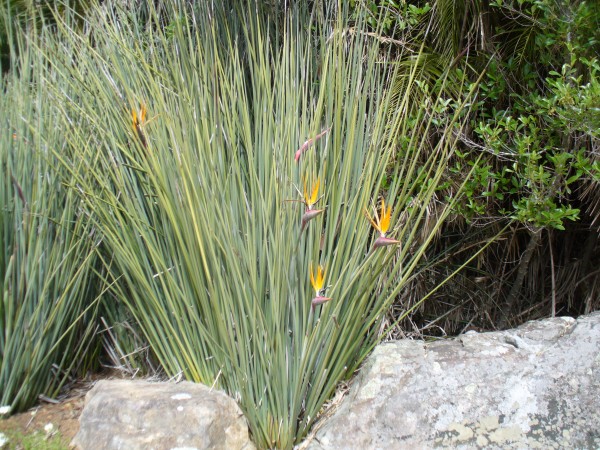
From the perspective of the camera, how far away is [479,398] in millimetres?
2273

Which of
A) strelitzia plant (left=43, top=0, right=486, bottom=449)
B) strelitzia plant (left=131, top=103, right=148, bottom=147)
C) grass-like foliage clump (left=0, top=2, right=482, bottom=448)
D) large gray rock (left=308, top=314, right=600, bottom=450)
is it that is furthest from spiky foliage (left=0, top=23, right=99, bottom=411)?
large gray rock (left=308, top=314, right=600, bottom=450)

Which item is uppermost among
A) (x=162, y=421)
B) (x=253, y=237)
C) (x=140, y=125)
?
(x=140, y=125)

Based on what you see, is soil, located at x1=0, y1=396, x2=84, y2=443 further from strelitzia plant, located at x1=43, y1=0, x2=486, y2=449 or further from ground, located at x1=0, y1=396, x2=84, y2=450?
strelitzia plant, located at x1=43, y1=0, x2=486, y2=449

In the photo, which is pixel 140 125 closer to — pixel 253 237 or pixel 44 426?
pixel 253 237

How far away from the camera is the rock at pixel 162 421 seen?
2193mm

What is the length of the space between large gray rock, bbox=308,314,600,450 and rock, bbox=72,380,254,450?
32cm

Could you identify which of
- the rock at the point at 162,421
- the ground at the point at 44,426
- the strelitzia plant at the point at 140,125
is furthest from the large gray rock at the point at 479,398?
the strelitzia plant at the point at 140,125

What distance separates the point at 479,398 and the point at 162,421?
1.11 meters

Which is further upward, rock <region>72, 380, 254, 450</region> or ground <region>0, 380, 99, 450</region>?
rock <region>72, 380, 254, 450</region>

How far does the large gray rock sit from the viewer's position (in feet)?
7.22

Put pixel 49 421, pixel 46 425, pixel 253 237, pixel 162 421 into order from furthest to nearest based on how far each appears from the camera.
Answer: pixel 49 421, pixel 46 425, pixel 253 237, pixel 162 421

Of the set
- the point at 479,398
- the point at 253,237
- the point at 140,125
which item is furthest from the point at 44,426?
the point at 479,398

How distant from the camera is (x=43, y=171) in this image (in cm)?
288

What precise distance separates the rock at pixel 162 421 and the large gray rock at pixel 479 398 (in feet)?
1.03
